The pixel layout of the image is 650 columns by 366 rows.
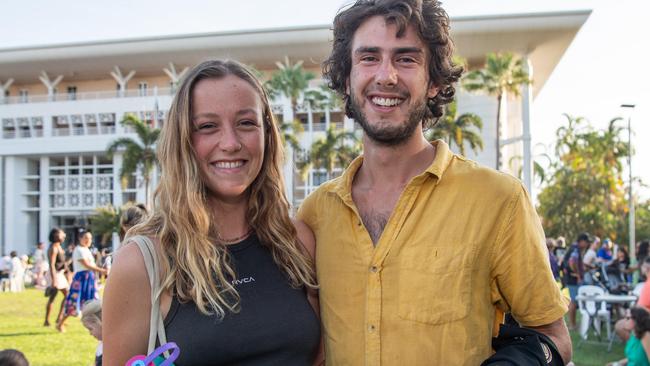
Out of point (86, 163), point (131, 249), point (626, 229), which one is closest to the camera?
point (131, 249)

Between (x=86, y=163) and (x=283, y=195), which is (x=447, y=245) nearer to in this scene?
(x=283, y=195)

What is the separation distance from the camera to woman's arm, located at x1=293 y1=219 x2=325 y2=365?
2756mm

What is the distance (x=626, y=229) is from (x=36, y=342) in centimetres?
4195

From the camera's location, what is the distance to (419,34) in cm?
274

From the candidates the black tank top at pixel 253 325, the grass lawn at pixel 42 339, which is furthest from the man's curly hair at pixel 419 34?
the grass lawn at pixel 42 339

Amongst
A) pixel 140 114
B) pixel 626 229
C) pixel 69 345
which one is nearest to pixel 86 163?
pixel 140 114

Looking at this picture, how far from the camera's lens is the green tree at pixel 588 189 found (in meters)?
42.4

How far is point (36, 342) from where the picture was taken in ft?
35.7

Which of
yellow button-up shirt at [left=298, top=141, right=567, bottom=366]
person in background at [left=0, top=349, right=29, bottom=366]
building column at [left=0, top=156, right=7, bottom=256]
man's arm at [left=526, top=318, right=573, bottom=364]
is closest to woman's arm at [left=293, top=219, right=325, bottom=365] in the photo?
yellow button-up shirt at [left=298, top=141, right=567, bottom=366]

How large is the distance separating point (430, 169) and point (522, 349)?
2.55 feet

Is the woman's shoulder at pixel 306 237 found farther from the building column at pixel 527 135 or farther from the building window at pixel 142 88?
the building window at pixel 142 88

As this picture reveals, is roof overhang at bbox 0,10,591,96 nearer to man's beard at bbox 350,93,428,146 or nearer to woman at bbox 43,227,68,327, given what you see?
woman at bbox 43,227,68,327

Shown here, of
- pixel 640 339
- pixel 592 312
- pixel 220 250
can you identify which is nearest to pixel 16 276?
pixel 592 312

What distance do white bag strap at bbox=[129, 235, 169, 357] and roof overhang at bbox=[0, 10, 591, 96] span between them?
4144 cm
